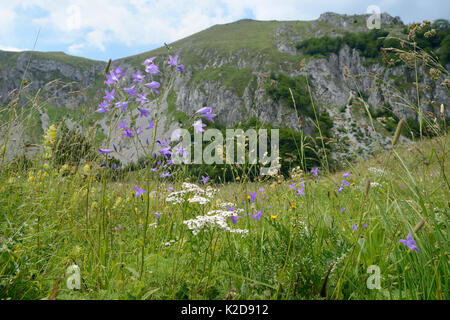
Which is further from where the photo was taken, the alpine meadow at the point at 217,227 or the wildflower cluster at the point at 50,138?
the wildflower cluster at the point at 50,138

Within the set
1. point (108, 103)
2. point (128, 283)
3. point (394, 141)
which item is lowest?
point (128, 283)

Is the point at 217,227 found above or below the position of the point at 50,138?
below

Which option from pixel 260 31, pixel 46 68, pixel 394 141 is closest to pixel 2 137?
pixel 394 141

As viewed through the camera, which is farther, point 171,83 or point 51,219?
point 51,219

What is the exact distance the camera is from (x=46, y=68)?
161 meters

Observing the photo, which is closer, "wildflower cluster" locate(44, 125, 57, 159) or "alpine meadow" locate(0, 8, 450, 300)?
"alpine meadow" locate(0, 8, 450, 300)

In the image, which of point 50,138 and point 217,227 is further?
point 50,138

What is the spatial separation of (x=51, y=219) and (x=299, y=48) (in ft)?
390

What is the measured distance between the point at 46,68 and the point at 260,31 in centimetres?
13456

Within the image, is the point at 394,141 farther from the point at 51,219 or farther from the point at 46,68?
the point at 46,68
